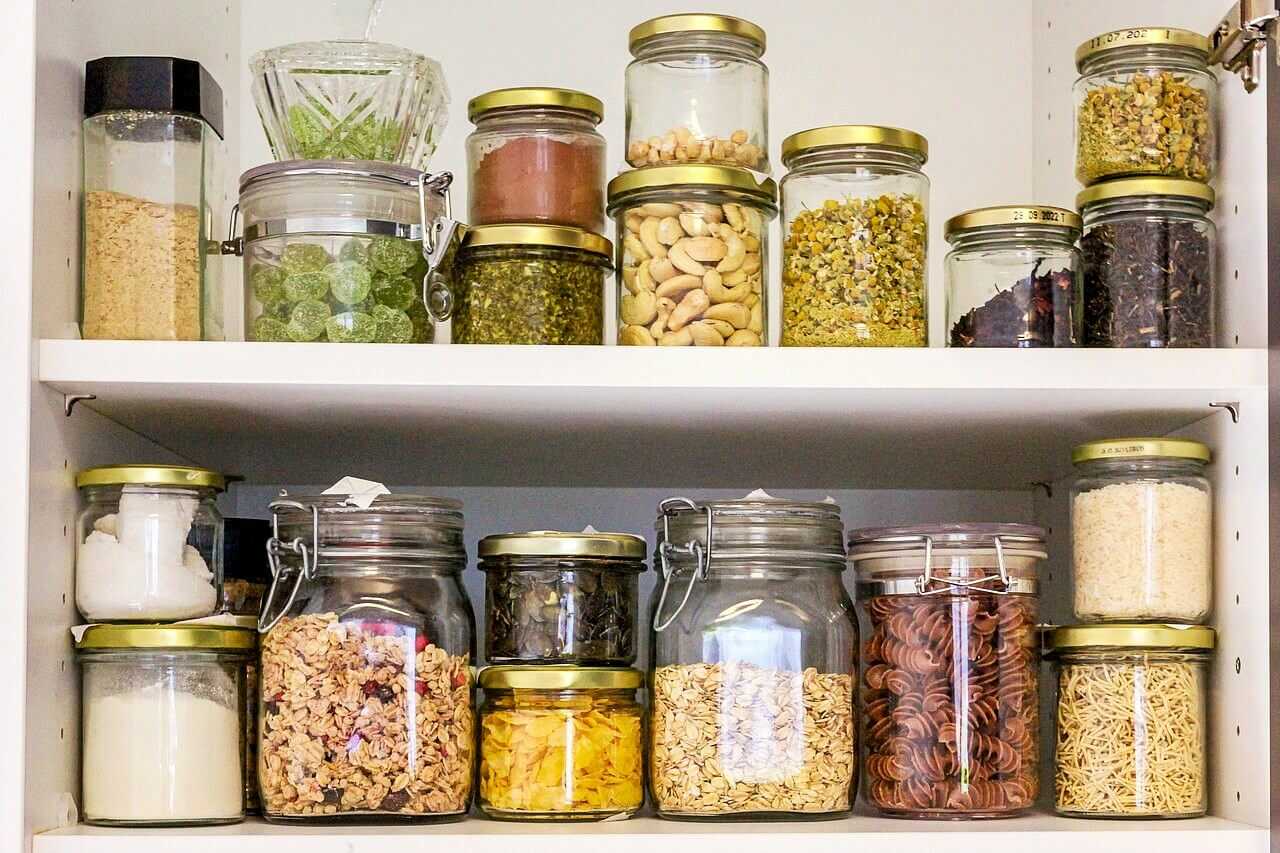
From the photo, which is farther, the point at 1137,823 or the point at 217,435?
the point at 217,435

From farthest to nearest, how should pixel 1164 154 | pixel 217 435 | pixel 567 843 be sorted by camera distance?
pixel 217 435 → pixel 1164 154 → pixel 567 843

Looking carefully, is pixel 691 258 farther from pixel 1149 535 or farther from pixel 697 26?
pixel 1149 535

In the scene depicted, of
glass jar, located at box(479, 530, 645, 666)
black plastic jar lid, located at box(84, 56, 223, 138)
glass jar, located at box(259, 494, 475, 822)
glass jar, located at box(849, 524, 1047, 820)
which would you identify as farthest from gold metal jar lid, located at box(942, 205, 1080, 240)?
black plastic jar lid, located at box(84, 56, 223, 138)

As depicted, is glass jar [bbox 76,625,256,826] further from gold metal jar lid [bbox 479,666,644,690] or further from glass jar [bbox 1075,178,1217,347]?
glass jar [bbox 1075,178,1217,347]

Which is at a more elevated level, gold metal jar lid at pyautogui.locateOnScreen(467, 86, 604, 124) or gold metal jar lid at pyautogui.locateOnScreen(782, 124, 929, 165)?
gold metal jar lid at pyautogui.locateOnScreen(467, 86, 604, 124)

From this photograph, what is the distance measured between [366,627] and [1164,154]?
0.64 meters

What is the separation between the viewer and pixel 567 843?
92cm

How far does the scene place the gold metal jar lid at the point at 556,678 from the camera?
3.20 ft

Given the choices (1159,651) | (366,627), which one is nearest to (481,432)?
(366,627)

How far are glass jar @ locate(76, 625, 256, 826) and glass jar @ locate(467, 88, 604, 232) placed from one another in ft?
1.16

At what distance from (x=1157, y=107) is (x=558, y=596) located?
0.54 metres

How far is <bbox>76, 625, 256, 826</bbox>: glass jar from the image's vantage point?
0.94m

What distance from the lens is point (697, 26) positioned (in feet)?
3.42

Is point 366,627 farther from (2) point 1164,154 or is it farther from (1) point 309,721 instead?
(2) point 1164,154
